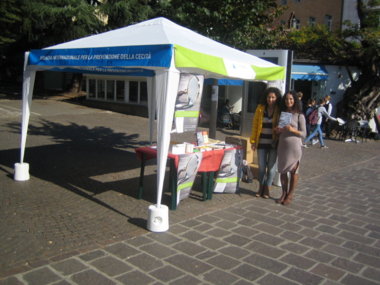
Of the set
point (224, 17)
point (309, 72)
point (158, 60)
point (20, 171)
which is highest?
point (224, 17)

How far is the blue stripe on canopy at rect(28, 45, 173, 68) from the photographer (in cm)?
434

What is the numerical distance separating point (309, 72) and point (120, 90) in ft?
32.5

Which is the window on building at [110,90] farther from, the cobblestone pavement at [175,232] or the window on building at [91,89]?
the cobblestone pavement at [175,232]

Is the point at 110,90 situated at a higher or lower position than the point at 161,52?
lower

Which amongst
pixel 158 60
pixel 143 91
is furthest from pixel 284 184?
pixel 143 91

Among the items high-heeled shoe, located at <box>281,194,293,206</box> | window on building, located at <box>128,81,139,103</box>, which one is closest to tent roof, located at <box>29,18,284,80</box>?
high-heeled shoe, located at <box>281,194,293,206</box>

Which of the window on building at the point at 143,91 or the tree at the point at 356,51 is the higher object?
the tree at the point at 356,51

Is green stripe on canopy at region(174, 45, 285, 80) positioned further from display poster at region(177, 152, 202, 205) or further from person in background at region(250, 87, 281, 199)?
display poster at region(177, 152, 202, 205)

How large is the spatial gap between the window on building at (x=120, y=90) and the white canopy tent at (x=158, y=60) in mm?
14064

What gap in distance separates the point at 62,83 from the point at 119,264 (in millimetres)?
29094

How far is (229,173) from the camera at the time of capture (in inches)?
242

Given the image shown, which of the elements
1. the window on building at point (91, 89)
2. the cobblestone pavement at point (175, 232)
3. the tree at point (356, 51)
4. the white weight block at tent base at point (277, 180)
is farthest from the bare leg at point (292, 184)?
the window on building at point (91, 89)

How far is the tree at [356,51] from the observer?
16391mm

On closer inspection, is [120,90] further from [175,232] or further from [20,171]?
[175,232]
